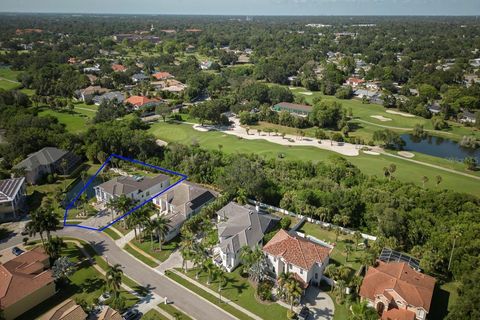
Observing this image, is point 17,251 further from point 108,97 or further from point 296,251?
point 108,97

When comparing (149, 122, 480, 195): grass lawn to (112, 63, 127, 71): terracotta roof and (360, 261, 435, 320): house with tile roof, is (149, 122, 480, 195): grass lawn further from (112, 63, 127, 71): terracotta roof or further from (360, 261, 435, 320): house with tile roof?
(112, 63, 127, 71): terracotta roof

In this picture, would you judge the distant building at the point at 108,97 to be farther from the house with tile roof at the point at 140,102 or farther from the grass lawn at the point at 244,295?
the grass lawn at the point at 244,295

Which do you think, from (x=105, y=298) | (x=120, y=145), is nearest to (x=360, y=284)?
(x=105, y=298)

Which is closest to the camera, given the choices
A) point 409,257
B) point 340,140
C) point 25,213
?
point 409,257

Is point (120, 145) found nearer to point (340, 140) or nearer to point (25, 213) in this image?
point (25, 213)

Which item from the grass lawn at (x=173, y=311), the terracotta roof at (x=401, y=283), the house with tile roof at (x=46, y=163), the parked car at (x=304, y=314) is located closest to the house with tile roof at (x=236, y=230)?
the grass lawn at (x=173, y=311)

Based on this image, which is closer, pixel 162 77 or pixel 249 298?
pixel 249 298

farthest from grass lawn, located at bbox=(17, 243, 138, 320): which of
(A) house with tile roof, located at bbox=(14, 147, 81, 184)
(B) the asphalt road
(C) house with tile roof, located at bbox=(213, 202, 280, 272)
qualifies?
(A) house with tile roof, located at bbox=(14, 147, 81, 184)

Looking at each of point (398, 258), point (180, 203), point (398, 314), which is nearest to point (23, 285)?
point (180, 203)
